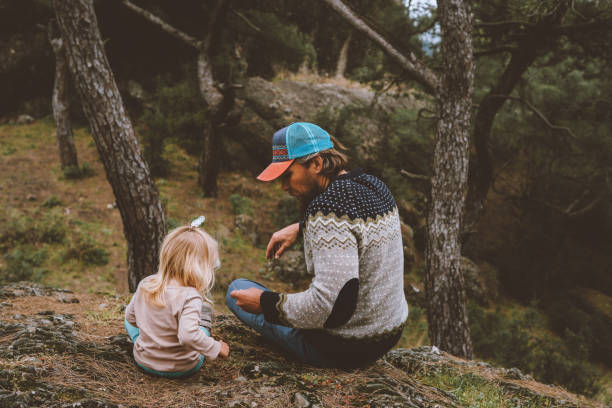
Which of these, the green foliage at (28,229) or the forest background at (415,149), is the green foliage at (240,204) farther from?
the green foliage at (28,229)

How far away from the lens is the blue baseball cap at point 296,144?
2.24 metres

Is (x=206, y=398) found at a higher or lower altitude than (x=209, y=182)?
lower

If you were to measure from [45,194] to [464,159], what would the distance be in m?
8.55

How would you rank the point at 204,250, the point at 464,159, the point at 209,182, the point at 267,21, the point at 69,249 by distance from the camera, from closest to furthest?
the point at 204,250
the point at 464,159
the point at 69,249
the point at 209,182
the point at 267,21

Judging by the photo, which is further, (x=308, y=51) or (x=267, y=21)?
(x=308, y=51)

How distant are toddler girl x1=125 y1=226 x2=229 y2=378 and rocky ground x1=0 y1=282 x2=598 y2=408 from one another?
0.15 meters

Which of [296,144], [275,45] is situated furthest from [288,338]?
[275,45]

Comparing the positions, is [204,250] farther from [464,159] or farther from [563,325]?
[563,325]

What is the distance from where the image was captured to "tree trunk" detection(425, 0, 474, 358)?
4.42m

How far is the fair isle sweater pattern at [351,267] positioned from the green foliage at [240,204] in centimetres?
673

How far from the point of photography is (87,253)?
6.79m

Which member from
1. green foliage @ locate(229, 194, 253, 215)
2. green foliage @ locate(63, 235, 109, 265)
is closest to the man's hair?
green foliage @ locate(63, 235, 109, 265)

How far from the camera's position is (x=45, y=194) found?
841cm

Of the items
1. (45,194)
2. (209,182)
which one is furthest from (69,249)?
(209,182)
